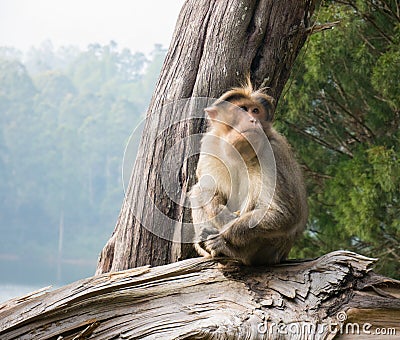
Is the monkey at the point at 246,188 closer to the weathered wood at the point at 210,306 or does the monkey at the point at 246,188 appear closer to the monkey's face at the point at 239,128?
the monkey's face at the point at 239,128

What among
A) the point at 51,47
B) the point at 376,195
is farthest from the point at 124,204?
the point at 51,47

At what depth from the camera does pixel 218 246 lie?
10.3 ft

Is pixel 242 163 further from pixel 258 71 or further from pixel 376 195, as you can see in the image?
pixel 376 195

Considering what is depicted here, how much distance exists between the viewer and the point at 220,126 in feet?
10.6

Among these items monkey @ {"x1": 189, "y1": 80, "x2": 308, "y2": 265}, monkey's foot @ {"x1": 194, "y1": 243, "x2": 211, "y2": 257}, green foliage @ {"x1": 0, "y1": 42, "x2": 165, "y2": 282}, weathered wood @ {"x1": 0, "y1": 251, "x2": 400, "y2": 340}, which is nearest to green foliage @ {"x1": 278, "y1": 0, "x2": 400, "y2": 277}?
monkey @ {"x1": 189, "y1": 80, "x2": 308, "y2": 265}

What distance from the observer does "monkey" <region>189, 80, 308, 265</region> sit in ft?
10.2

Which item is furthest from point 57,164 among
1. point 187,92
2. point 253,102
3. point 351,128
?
point 253,102

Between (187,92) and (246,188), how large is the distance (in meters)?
0.80

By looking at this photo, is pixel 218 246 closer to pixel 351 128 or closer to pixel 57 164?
pixel 351 128

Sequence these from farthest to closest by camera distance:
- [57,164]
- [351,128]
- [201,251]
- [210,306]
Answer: [57,164] < [351,128] < [201,251] < [210,306]

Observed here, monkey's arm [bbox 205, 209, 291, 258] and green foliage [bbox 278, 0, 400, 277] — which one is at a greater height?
green foliage [bbox 278, 0, 400, 277]

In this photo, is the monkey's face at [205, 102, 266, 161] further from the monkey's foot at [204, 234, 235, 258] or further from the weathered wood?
the weathered wood

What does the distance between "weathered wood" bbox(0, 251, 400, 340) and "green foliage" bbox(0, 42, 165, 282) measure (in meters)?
6.70

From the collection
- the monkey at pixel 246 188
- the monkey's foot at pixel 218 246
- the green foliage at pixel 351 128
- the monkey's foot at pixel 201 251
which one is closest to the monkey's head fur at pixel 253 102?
the monkey at pixel 246 188
